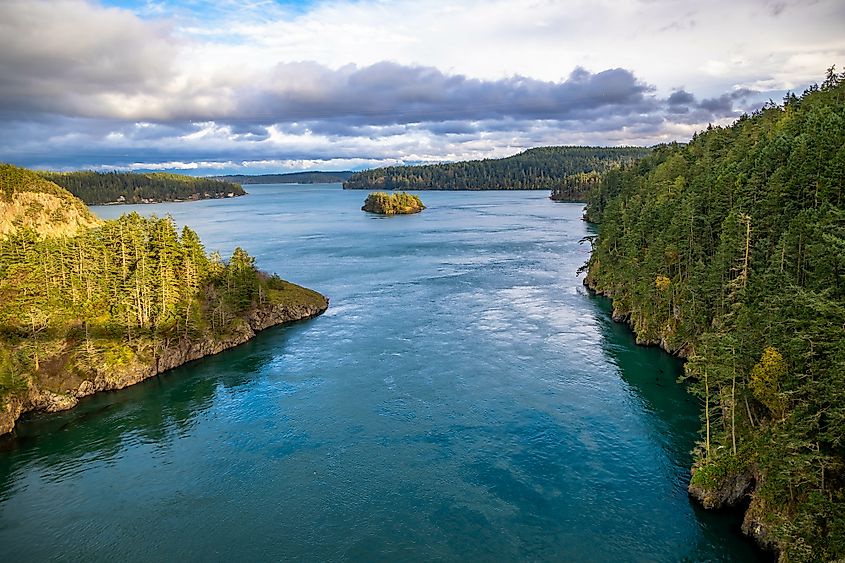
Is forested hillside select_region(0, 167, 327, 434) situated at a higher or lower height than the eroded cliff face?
higher

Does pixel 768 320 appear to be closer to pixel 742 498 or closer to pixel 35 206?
pixel 742 498

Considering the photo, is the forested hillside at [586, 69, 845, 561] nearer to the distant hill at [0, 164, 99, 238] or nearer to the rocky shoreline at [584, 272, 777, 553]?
the rocky shoreline at [584, 272, 777, 553]

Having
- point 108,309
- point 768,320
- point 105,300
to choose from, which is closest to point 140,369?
point 108,309

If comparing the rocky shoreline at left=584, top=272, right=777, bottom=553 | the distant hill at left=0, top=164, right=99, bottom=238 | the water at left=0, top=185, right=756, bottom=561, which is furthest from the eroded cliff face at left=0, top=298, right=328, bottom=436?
the rocky shoreline at left=584, top=272, right=777, bottom=553

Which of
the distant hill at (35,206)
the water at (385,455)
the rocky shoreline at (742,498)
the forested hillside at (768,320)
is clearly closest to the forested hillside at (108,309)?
the water at (385,455)

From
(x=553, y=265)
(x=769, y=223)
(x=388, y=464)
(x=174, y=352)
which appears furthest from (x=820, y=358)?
(x=553, y=265)

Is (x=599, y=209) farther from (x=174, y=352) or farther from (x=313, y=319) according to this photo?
(x=174, y=352)
